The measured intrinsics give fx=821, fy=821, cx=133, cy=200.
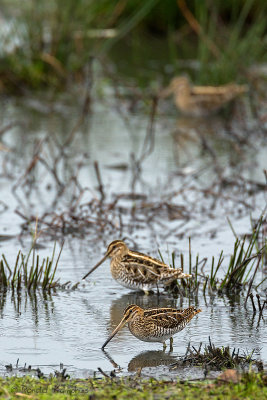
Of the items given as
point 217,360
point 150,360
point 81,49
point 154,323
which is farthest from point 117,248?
point 81,49

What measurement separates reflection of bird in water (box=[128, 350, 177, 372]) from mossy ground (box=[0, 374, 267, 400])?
1.45ft

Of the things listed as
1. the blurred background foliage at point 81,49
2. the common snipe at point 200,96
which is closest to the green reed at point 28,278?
the blurred background foliage at point 81,49

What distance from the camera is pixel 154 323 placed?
529 cm

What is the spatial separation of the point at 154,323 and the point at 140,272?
127 centimetres

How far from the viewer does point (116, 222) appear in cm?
824

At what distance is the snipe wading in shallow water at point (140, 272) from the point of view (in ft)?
21.1

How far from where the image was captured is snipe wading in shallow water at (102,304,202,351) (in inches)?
209

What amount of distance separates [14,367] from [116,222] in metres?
3.42

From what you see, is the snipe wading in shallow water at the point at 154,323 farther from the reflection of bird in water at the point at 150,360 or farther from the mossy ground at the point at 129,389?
the mossy ground at the point at 129,389

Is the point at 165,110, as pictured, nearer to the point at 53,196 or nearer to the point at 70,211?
the point at 53,196

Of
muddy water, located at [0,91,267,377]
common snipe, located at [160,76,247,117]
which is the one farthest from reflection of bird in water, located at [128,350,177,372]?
common snipe, located at [160,76,247,117]

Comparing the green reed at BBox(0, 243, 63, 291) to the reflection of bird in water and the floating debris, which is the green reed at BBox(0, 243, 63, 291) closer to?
the reflection of bird in water

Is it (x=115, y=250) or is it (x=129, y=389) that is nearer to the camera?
(x=129, y=389)

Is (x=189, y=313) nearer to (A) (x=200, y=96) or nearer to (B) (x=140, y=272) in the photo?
(B) (x=140, y=272)
